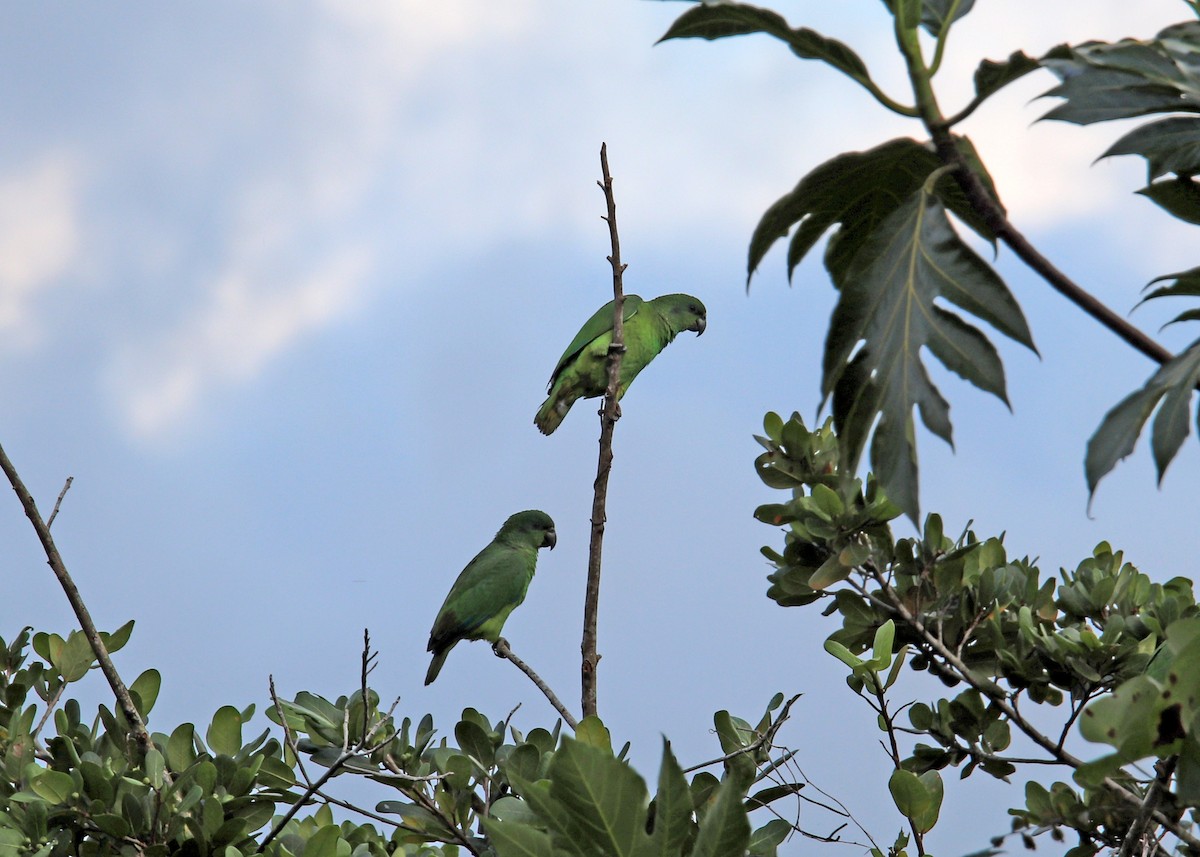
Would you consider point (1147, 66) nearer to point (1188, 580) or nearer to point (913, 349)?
point (913, 349)

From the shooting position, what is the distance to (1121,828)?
10.6 ft

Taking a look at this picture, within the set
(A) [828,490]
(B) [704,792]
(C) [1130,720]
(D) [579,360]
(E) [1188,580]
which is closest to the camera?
(C) [1130,720]

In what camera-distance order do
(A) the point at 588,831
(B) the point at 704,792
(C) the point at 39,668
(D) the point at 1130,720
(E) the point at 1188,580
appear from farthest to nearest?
(E) the point at 1188,580, (C) the point at 39,668, (B) the point at 704,792, (A) the point at 588,831, (D) the point at 1130,720

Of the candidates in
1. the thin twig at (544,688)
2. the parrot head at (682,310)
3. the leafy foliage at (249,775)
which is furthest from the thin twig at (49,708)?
the parrot head at (682,310)

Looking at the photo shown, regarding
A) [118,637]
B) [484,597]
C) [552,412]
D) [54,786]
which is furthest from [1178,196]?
[552,412]

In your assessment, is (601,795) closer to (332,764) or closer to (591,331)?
(332,764)

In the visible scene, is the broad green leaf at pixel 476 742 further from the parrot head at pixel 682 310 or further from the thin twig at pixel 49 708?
the parrot head at pixel 682 310

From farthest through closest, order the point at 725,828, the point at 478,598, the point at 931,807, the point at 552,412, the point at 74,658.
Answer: the point at 552,412
the point at 478,598
the point at 74,658
the point at 931,807
the point at 725,828

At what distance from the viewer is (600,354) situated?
697 cm

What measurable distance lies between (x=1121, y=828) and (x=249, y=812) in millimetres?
2515

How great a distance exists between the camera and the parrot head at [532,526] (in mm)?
7523

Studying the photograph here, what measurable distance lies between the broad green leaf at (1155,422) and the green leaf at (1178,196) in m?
0.40

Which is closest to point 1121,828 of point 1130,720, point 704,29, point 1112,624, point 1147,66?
point 1112,624

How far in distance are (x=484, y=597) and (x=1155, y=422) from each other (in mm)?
5607
